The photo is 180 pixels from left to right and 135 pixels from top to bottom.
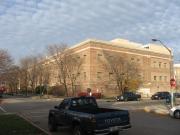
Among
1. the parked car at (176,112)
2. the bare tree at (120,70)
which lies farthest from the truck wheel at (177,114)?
the bare tree at (120,70)

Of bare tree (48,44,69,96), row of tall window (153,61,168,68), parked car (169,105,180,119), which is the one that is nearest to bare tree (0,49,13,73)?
bare tree (48,44,69,96)

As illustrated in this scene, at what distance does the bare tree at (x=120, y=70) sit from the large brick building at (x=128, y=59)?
1.46 metres

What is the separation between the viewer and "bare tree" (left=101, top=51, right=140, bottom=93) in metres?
78.8

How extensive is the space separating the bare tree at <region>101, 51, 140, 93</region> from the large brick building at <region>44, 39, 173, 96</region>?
1.46 metres

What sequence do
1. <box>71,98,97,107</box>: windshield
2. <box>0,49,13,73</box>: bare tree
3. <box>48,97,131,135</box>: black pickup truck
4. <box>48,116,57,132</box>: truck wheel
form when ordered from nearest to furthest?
<box>48,97,131,135</box>: black pickup truck
<box>71,98,97,107</box>: windshield
<box>48,116,57,132</box>: truck wheel
<box>0,49,13,73</box>: bare tree

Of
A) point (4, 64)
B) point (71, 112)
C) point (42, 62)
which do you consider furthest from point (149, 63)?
point (71, 112)

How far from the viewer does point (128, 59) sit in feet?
293

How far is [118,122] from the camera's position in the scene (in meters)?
13.8

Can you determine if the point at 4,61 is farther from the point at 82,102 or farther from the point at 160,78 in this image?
the point at 82,102

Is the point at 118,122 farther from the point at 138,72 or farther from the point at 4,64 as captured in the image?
the point at 138,72

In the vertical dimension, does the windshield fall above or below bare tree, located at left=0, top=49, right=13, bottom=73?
below

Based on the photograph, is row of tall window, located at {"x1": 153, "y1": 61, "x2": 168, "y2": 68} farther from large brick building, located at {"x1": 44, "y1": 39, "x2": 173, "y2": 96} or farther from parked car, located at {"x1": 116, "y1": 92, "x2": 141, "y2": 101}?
parked car, located at {"x1": 116, "y1": 92, "x2": 141, "y2": 101}

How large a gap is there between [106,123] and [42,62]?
294 ft

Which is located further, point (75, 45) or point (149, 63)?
point (149, 63)
